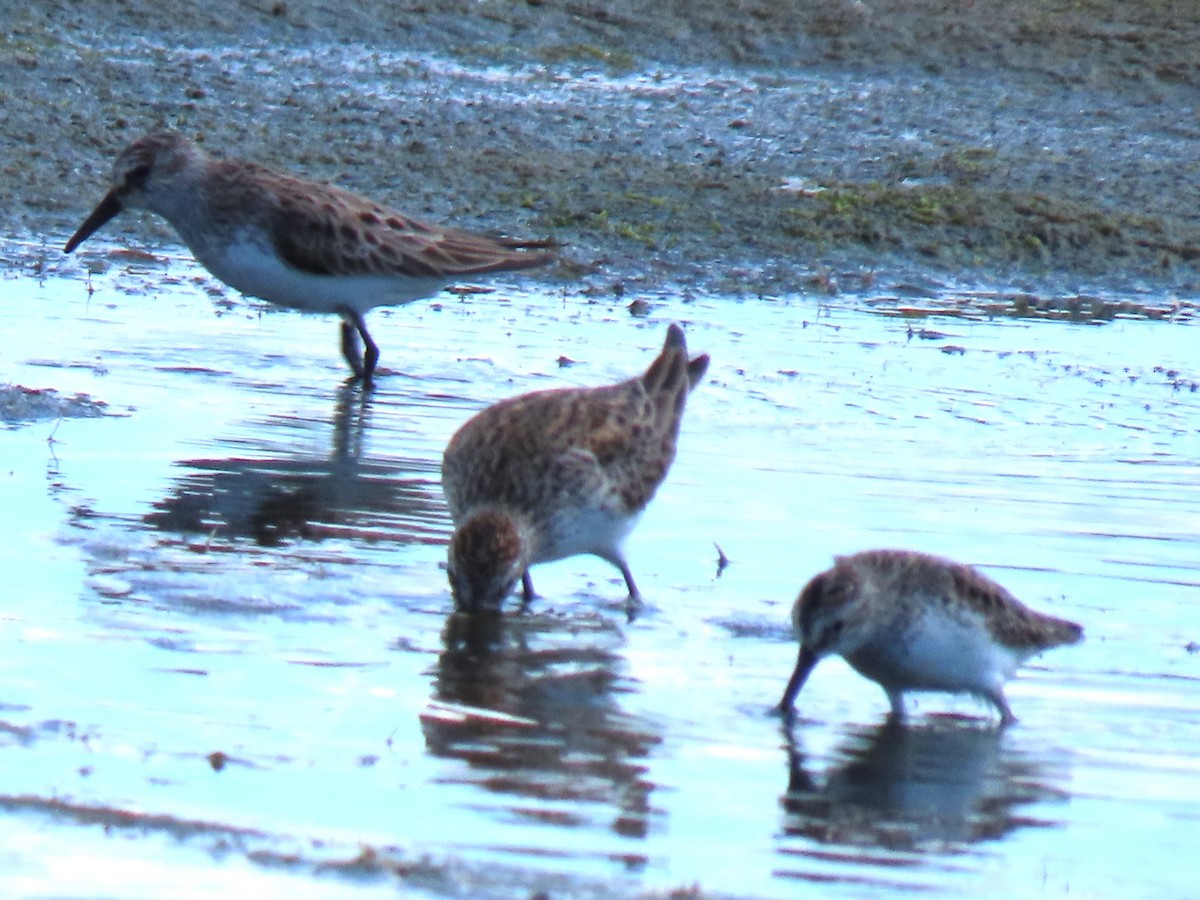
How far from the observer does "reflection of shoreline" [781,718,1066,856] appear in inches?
189

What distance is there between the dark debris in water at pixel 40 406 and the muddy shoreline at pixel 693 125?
9.08 ft

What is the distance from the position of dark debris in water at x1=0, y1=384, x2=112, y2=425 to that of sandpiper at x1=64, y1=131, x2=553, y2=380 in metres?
1.55

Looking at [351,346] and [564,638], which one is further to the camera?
[351,346]

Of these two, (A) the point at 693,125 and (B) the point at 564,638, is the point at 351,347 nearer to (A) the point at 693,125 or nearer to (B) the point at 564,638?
(B) the point at 564,638

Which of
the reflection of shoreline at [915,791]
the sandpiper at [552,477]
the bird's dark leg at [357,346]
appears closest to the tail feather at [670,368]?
the sandpiper at [552,477]

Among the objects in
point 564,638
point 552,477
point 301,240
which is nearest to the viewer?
point 564,638

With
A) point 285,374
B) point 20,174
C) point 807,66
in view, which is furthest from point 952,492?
point 807,66

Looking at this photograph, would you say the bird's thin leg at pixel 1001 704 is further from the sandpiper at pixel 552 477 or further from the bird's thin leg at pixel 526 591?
the bird's thin leg at pixel 526 591

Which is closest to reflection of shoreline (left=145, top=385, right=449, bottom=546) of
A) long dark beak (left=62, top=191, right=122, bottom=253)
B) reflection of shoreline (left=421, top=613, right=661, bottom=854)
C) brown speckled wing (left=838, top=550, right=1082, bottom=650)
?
reflection of shoreline (left=421, top=613, right=661, bottom=854)

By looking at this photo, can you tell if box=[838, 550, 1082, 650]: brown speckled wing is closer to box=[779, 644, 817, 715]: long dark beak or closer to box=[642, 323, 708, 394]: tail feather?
box=[779, 644, 817, 715]: long dark beak

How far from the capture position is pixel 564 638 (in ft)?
20.7

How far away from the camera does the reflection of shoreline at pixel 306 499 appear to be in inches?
283

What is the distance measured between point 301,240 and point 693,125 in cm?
517

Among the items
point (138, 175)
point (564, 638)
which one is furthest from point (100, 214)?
point (564, 638)
